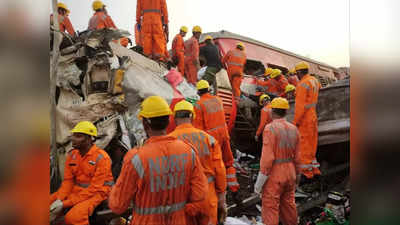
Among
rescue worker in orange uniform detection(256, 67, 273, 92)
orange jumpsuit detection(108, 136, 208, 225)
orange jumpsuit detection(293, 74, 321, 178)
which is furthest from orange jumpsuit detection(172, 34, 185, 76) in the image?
orange jumpsuit detection(108, 136, 208, 225)

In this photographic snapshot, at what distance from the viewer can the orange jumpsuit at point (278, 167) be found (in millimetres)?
2965

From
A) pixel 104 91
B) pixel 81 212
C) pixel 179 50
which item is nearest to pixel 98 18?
pixel 179 50

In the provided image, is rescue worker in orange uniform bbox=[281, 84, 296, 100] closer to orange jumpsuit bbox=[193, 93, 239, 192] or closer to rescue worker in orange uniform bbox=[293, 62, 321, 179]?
rescue worker in orange uniform bbox=[293, 62, 321, 179]

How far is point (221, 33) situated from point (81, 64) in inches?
142

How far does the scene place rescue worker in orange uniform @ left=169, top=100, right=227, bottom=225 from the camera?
232 centimetres

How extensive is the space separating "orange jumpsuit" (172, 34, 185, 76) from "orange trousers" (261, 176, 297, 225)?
293 centimetres

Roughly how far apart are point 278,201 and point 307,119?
1.60 metres

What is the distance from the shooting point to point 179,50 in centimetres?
523

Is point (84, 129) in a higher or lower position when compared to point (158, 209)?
higher

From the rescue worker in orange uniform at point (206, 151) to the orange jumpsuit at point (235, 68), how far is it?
285 cm

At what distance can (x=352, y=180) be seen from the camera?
4.03 feet

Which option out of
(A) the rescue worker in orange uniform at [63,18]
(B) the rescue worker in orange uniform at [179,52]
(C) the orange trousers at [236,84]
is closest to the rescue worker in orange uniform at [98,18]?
(A) the rescue worker in orange uniform at [63,18]

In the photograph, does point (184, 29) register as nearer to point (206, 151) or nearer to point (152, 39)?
point (152, 39)

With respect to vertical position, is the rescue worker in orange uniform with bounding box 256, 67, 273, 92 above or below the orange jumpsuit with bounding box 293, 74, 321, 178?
above
